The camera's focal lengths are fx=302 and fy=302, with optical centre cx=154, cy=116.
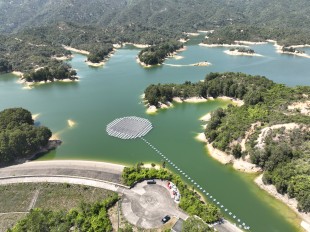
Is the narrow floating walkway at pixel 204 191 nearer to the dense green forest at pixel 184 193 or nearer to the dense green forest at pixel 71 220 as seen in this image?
the dense green forest at pixel 184 193

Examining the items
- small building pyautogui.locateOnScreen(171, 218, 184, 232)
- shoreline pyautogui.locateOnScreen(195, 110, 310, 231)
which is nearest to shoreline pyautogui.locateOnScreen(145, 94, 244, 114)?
shoreline pyautogui.locateOnScreen(195, 110, 310, 231)

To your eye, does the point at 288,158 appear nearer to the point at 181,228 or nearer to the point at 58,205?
the point at 181,228

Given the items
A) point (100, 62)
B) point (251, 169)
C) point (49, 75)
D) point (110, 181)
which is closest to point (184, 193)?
point (110, 181)

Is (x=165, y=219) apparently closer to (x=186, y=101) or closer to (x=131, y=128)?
(x=131, y=128)

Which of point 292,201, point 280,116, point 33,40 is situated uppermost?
point 280,116

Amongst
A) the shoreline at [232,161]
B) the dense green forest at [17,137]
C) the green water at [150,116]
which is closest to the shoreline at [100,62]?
the green water at [150,116]

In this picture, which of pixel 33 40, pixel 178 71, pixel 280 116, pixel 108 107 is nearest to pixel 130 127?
pixel 108 107
